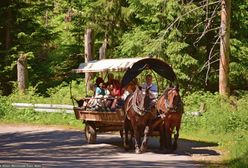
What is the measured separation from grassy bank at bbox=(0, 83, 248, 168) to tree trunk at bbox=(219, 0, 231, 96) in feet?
2.34

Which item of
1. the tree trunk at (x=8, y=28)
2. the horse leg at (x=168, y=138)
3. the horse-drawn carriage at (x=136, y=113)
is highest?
the tree trunk at (x=8, y=28)

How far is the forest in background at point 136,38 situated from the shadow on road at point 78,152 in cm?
639

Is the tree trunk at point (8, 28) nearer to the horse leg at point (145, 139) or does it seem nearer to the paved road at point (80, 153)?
the paved road at point (80, 153)

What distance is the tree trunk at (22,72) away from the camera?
88.9 feet

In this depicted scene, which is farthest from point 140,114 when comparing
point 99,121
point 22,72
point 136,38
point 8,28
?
point 8,28

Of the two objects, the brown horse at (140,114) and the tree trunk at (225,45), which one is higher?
the tree trunk at (225,45)

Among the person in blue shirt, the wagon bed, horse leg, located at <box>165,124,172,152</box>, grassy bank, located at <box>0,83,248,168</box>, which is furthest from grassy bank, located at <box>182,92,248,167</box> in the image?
the wagon bed

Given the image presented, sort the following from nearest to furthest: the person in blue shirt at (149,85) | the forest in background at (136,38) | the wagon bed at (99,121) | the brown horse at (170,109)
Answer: the brown horse at (170,109) < the person in blue shirt at (149,85) < the wagon bed at (99,121) < the forest in background at (136,38)

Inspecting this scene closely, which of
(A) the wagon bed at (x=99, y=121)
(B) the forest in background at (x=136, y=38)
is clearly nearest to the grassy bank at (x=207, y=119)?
(B) the forest in background at (x=136, y=38)

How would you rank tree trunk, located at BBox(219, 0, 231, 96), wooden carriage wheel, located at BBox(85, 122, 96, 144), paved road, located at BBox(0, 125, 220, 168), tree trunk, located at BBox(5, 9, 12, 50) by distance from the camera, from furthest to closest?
tree trunk, located at BBox(5, 9, 12, 50) → tree trunk, located at BBox(219, 0, 231, 96) → wooden carriage wheel, located at BBox(85, 122, 96, 144) → paved road, located at BBox(0, 125, 220, 168)

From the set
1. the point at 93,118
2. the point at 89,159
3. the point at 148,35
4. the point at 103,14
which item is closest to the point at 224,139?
the point at 93,118

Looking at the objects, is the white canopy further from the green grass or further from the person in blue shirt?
the green grass

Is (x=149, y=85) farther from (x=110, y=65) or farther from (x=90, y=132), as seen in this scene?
(x=90, y=132)

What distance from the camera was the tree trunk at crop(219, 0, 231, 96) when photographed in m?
22.1
